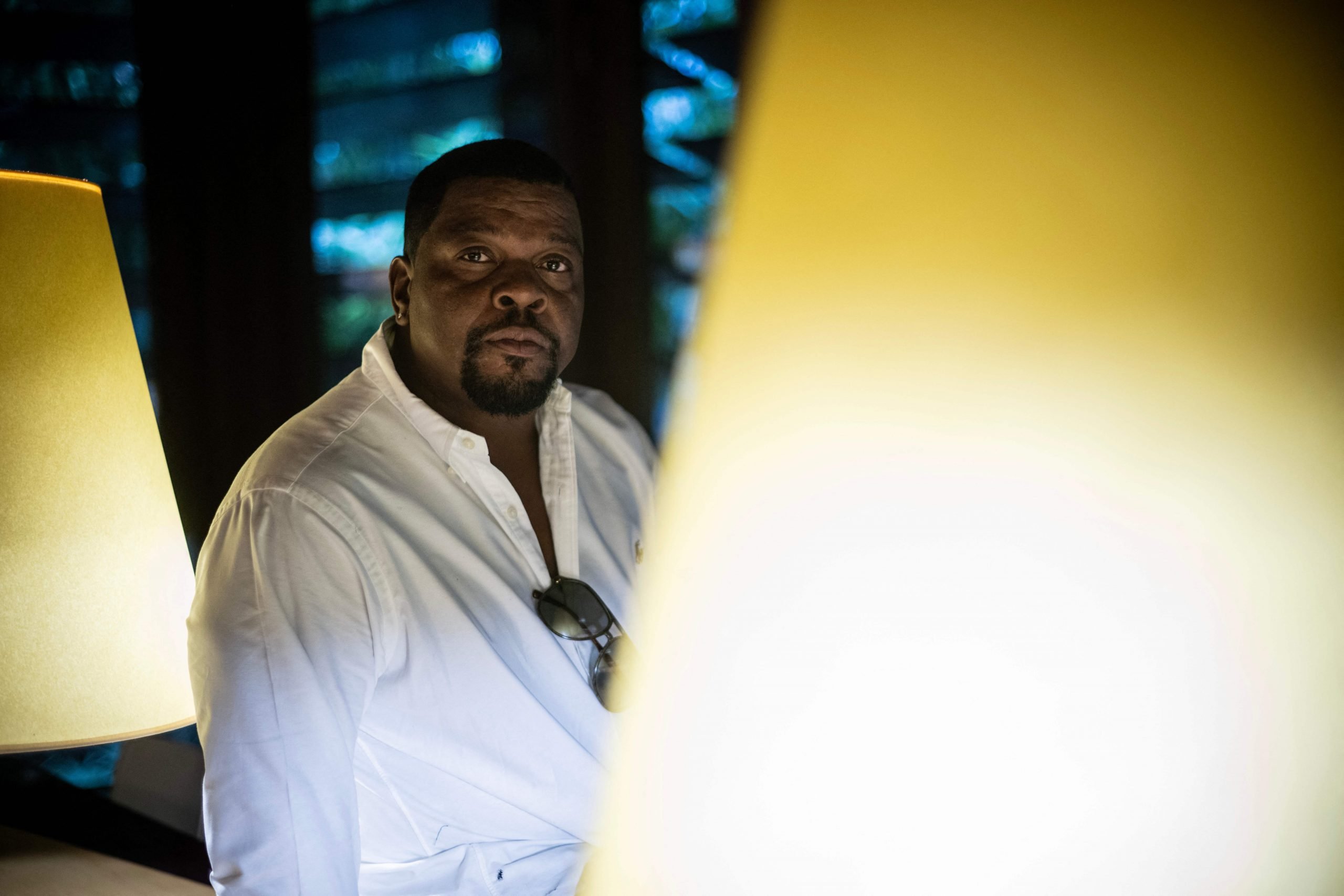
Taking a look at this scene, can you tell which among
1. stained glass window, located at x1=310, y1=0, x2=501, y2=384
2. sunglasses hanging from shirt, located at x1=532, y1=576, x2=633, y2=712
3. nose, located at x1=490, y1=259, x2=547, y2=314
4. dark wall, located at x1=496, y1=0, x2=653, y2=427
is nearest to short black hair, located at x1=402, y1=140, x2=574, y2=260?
nose, located at x1=490, y1=259, x2=547, y2=314

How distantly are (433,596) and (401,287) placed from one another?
49 centimetres

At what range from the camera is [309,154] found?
171 centimetres

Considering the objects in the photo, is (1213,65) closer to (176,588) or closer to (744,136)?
(744,136)

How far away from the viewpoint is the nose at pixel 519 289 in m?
1.28

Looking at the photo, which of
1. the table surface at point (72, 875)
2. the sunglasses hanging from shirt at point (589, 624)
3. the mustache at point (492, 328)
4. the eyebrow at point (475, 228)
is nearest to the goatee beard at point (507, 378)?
the mustache at point (492, 328)

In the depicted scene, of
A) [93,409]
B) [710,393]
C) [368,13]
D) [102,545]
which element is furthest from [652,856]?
[368,13]

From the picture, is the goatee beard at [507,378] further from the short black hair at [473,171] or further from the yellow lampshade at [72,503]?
the yellow lampshade at [72,503]

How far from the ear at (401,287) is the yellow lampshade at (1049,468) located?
54cm

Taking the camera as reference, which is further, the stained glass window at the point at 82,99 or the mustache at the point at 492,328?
the stained glass window at the point at 82,99

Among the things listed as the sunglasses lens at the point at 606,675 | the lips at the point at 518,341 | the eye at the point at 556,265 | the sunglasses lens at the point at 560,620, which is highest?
the eye at the point at 556,265

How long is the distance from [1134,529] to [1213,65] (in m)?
0.43

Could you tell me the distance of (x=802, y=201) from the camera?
117 centimetres

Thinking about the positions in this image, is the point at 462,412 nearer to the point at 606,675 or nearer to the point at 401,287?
the point at 401,287

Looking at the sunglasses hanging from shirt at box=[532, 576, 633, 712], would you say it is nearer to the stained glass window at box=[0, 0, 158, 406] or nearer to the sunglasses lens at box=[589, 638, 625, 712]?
the sunglasses lens at box=[589, 638, 625, 712]
